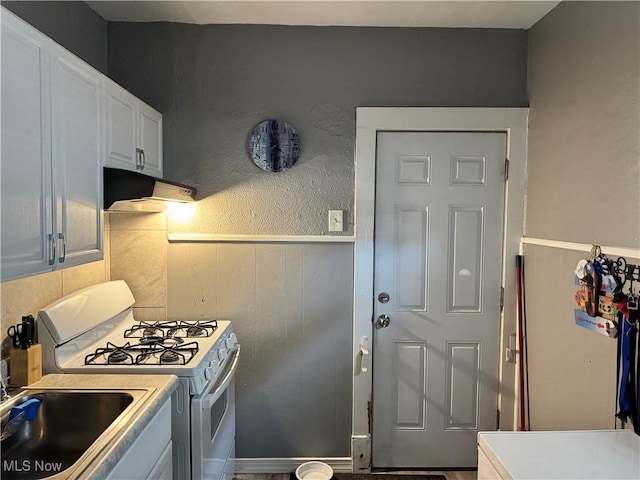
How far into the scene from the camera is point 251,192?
251 cm

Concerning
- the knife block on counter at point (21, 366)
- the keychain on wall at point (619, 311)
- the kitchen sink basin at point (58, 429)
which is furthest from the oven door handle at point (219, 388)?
the keychain on wall at point (619, 311)

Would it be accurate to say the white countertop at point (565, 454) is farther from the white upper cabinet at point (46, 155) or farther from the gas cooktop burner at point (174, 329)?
the white upper cabinet at point (46, 155)

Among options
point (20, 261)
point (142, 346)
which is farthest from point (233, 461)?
point (20, 261)

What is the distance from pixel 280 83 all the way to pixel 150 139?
2.51ft

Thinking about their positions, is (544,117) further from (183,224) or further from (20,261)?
(20,261)

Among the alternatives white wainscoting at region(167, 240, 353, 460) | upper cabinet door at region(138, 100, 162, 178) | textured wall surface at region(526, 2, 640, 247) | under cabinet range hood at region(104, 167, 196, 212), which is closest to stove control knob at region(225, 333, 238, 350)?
white wainscoting at region(167, 240, 353, 460)

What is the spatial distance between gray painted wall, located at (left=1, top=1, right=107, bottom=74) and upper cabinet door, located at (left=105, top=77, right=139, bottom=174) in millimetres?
380

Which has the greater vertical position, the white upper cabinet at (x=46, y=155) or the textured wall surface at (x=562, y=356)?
the white upper cabinet at (x=46, y=155)

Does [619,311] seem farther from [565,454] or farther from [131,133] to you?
[131,133]

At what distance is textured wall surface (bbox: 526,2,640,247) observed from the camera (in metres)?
1.66

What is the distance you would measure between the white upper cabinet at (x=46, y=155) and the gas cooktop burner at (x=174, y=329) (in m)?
0.63

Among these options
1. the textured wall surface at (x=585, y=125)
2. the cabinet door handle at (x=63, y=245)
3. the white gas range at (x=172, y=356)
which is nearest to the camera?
the cabinet door handle at (x=63, y=245)

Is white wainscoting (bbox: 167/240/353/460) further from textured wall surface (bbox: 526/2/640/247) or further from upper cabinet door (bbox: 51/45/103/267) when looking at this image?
textured wall surface (bbox: 526/2/640/247)

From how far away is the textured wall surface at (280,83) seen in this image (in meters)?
2.48
